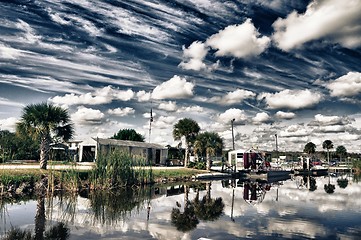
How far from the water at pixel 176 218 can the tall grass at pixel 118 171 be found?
8.97 feet

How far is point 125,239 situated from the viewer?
1117cm

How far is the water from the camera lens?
12312 mm

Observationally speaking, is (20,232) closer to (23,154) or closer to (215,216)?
(215,216)

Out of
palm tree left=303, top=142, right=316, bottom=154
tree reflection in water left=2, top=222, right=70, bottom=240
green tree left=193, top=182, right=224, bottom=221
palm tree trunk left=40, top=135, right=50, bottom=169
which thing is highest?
palm tree left=303, top=142, right=316, bottom=154

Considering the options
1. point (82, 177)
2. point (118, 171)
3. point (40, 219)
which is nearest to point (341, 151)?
point (118, 171)

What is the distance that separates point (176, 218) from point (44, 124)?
1578 centimetres

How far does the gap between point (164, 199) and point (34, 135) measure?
12243 millimetres

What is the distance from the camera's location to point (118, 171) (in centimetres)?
2600

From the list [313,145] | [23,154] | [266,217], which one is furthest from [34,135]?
[313,145]

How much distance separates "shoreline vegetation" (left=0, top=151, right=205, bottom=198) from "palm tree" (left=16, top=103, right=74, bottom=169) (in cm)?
257

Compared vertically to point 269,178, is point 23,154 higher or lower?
higher

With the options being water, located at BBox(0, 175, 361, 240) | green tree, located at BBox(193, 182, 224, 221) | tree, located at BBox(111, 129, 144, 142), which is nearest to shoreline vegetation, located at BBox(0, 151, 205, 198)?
water, located at BBox(0, 175, 361, 240)

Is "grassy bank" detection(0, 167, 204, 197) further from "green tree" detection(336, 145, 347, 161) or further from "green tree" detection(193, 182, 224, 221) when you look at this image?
"green tree" detection(336, 145, 347, 161)

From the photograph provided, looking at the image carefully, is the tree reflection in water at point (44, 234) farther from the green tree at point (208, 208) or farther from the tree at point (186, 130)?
the tree at point (186, 130)
